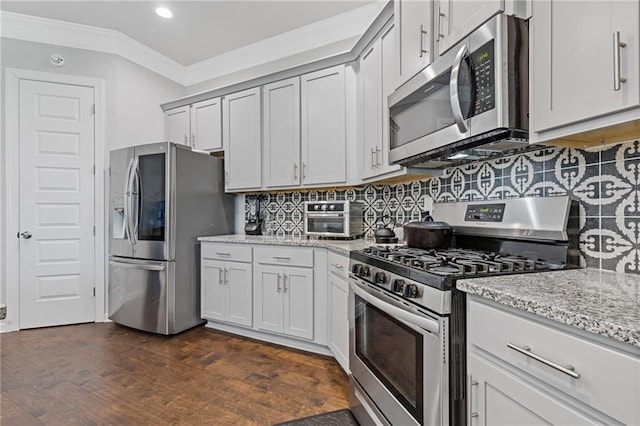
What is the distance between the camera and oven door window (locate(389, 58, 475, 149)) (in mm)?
1431

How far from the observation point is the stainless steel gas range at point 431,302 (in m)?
1.15

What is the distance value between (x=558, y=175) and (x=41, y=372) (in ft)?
11.2

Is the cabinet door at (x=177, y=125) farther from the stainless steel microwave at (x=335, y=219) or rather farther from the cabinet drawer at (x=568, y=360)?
the cabinet drawer at (x=568, y=360)

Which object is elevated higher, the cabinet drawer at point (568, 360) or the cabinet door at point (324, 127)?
the cabinet door at point (324, 127)

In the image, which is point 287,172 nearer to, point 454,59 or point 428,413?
point 454,59

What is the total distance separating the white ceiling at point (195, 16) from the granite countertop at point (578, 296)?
9.35 ft

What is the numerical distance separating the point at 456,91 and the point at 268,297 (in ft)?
7.14

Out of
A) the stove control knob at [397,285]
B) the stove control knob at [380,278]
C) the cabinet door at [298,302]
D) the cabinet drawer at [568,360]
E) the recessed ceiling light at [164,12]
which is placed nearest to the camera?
the cabinet drawer at [568,360]

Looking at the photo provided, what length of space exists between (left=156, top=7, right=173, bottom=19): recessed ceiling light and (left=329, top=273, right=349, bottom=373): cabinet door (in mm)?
2853

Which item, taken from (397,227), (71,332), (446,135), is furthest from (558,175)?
(71,332)

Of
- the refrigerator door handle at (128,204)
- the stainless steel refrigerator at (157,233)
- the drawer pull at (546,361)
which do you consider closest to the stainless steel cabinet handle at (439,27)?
the drawer pull at (546,361)

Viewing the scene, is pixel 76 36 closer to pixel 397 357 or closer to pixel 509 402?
pixel 397 357

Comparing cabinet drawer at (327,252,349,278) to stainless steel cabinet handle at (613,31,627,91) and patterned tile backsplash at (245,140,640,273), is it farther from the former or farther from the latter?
stainless steel cabinet handle at (613,31,627,91)

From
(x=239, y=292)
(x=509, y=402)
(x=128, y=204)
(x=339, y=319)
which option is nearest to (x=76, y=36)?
(x=128, y=204)
